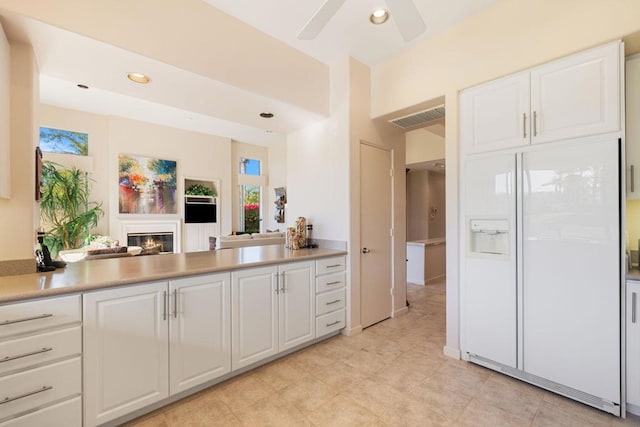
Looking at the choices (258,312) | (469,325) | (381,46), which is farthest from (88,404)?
(381,46)

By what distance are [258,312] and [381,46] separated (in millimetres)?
2951

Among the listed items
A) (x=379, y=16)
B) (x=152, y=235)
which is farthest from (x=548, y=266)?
(x=152, y=235)

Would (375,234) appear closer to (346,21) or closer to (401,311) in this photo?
(401,311)

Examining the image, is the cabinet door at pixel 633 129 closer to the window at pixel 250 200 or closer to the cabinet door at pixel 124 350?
the cabinet door at pixel 124 350

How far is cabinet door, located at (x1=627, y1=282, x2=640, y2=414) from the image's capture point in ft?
5.90

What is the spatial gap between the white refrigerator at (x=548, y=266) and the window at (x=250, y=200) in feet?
24.3

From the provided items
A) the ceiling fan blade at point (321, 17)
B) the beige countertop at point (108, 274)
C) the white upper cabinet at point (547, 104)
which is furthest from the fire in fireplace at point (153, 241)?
the white upper cabinet at point (547, 104)

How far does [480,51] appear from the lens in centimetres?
248

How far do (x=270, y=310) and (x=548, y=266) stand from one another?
224 centimetres

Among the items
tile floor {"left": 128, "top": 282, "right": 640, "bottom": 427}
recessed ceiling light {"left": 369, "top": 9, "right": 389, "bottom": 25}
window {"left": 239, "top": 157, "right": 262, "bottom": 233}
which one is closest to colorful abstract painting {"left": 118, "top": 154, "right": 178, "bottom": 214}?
window {"left": 239, "top": 157, "right": 262, "bottom": 233}

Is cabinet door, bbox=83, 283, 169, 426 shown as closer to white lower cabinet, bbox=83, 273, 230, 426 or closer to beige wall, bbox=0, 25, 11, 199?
white lower cabinet, bbox=83, 273, 230, 426

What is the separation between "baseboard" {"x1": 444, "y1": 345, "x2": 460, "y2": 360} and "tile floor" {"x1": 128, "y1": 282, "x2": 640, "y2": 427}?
5cm

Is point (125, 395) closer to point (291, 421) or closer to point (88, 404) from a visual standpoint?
point (88, 404)

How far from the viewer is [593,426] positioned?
68.7 inches
